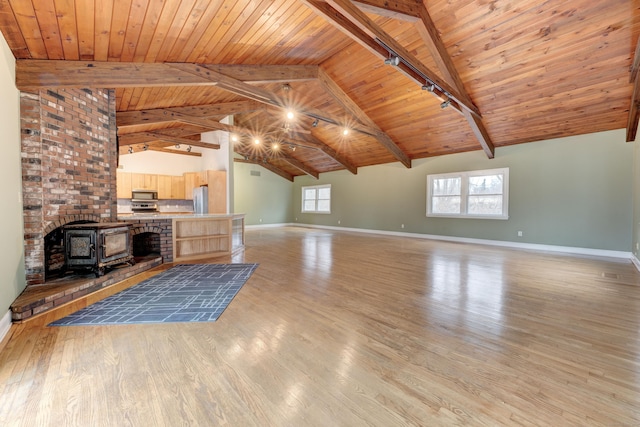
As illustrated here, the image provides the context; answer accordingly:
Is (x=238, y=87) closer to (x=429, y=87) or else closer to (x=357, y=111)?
(x=429, y=87)

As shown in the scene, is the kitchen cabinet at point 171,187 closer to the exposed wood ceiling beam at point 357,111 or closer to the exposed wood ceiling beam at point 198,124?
the exposed wood ceiling beam at point 198,124

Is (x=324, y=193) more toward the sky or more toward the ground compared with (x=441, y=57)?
more toward the ground

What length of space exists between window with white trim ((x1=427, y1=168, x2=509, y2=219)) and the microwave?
844 centimetres

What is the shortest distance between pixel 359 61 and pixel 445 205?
502 cm

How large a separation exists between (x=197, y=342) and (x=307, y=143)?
305 inches

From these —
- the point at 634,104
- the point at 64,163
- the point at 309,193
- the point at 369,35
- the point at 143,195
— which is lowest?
the point at 143,195

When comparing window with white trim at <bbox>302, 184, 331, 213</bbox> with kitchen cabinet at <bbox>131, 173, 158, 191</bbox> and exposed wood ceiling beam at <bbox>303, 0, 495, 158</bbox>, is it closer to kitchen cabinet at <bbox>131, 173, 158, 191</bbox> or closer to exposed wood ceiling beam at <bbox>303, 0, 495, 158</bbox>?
kitchen cabinet at <bbox>131, 173, 158, 191</bbox>

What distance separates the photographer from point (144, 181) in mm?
7980

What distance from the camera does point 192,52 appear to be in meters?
3.56

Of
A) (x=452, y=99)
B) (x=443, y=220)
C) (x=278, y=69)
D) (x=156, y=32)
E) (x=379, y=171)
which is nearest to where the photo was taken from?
(x=156, y=32)

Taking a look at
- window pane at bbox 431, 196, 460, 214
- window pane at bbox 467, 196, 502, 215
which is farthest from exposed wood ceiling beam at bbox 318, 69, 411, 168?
window pane at bbox 467, 196, 502, 215

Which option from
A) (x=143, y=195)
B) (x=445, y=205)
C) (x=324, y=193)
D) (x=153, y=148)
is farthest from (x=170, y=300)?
(x=324, y=193)

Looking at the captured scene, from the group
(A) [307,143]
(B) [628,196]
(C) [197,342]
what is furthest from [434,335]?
(A) [307,143]

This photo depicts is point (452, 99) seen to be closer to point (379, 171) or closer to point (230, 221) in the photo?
point (379, 171)
